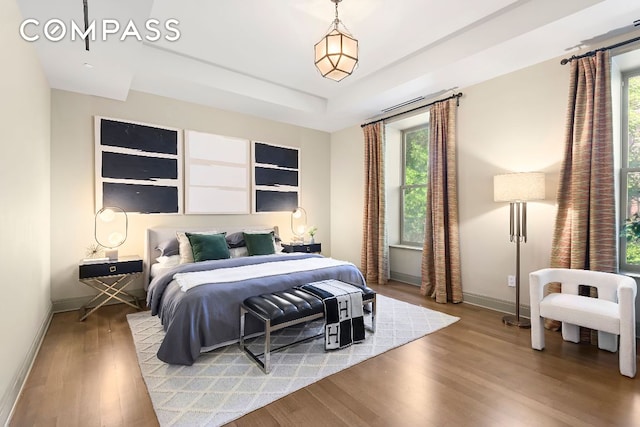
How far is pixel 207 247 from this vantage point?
3.69m

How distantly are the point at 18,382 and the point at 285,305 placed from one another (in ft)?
6.03

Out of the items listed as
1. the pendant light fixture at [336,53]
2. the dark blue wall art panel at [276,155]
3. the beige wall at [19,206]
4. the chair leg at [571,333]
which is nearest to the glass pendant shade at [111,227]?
the beige wall at [19,206]

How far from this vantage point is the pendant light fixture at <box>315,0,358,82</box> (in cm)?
244

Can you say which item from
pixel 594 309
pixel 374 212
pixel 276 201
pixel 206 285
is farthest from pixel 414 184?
pixel 206 285

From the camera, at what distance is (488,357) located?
250 centimetres

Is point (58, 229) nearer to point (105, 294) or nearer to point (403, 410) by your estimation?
point (105, 294)

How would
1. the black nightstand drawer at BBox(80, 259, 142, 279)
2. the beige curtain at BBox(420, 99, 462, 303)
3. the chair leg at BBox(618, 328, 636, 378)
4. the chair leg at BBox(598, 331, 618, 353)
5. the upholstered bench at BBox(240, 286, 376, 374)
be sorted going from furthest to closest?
the beige curtain at BBox(420, 99, 462, 303), the black nightstand drawer at BBox(80, 259, 142, 279), the chair leg at BBox(598, 331, 618, 353), the upholstered bench at BBox(240, 286, 376, 374), the chair leg at BBox(618, 328, 636, 378)

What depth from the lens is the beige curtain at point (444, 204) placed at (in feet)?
13.0

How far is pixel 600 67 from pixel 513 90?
78cm

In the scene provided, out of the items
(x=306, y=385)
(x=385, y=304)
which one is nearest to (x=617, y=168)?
(x=385, y=304)

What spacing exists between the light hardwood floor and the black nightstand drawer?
2.21 feet

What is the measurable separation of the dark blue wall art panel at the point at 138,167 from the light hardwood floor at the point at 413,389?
176 cm

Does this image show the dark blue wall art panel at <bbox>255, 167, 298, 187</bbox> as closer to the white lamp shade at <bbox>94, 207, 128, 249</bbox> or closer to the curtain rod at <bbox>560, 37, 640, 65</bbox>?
the white lamp shade at <bbox>94, 207, 128, 249</bbox>

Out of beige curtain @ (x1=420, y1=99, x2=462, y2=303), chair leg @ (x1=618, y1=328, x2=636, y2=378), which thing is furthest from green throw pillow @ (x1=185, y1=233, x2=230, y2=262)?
chair leg @ (x1=618, y1=328, x2=636, y2=378)
